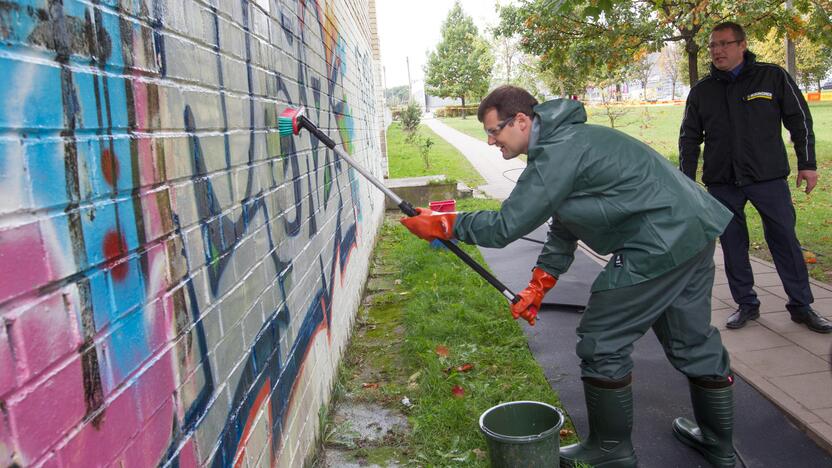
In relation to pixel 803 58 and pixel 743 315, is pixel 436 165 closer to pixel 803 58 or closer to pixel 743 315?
pixel 743 315

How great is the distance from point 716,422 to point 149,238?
2.76 metres

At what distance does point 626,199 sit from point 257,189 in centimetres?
161

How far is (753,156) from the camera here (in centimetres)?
463

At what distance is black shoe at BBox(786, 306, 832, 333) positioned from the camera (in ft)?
14.8

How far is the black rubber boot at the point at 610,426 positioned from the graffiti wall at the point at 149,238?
1.39 m

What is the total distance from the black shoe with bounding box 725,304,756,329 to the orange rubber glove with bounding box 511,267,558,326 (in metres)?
1.98

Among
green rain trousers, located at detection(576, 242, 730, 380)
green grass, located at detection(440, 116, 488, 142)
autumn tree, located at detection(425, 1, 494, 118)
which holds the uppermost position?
autumn tree, located at detection(425, 1, 494, 118)

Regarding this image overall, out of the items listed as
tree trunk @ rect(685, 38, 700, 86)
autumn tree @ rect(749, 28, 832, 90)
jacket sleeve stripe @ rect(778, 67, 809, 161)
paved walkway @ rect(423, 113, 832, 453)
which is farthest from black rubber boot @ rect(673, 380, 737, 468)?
autumn tree @ rect(749, 28, 832, 90)

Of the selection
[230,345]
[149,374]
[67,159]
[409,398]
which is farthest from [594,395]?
[67,159]

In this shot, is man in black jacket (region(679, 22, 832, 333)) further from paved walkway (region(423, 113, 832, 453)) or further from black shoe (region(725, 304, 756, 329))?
paved walkway (region(423, 113, 832, 453))

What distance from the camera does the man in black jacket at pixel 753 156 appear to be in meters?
4.62

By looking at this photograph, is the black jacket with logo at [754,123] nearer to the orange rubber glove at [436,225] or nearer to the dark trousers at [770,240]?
the dark trousers at [770,240]

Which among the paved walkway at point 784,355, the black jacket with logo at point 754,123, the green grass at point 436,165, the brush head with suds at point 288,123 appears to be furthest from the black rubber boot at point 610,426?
the green grass at point 436,165

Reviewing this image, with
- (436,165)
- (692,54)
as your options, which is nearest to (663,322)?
(692,54)
